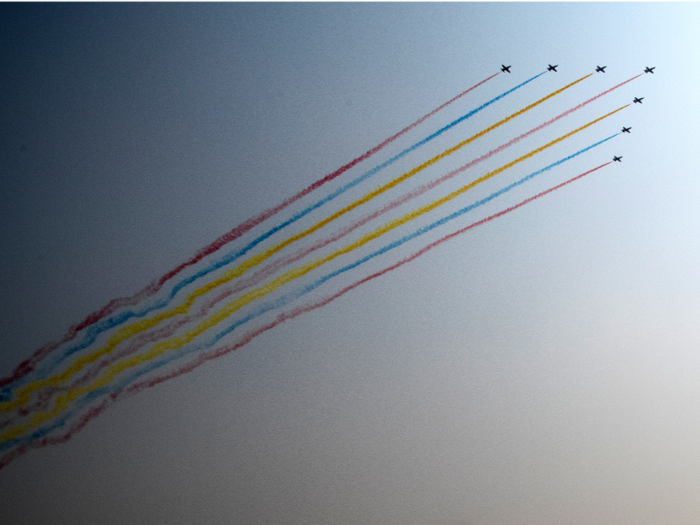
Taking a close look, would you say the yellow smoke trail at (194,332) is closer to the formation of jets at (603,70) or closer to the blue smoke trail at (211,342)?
the blue smoke trail at (211,342)

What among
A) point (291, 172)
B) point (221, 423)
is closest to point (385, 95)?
point (291, 172)

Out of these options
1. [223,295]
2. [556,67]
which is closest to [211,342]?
[223,295]

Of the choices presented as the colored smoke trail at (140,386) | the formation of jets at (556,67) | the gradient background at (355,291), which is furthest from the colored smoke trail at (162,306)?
the formation of jets at (556,67)

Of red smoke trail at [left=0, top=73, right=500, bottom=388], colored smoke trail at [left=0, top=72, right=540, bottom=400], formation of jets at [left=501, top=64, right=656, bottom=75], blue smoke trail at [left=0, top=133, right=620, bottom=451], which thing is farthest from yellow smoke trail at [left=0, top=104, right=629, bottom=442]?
formation of jets at [left=501, top=64, right=656, bottom=75]

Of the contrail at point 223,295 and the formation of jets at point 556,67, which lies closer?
the contrail at point 223,295

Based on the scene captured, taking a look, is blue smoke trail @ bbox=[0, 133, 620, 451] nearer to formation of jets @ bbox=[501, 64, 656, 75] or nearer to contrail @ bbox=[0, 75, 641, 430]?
contrail @ bbox=[0, 75, 641, 430]

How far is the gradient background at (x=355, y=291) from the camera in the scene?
3.40m

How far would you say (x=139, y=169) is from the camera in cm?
342

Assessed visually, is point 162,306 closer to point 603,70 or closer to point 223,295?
point 223,295

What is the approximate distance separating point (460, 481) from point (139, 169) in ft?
9.66

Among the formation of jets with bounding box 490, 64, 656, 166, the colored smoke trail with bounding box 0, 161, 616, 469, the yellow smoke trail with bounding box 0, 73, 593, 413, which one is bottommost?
the colored smoke trail with bounding box 0, 161, 616, 469

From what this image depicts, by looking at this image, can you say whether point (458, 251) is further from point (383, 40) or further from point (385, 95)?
point (383, 40)

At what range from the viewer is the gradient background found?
3400 millimetres

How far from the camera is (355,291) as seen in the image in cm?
352
